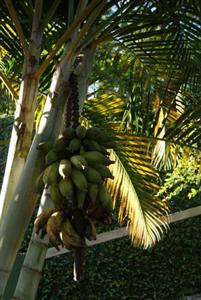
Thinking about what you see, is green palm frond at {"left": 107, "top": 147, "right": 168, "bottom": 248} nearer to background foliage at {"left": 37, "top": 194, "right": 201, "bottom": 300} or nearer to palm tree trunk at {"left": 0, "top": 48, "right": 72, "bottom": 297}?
palm tree trunk at {"left": 0, "top": 48, "right": 72, "bottom": 297}

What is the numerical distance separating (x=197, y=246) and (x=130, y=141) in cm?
371

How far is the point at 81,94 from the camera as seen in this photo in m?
2.20

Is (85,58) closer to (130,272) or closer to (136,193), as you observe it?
(136,193)

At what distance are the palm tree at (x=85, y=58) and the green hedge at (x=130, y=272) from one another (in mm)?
2854

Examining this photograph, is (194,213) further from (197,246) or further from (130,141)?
(130,141)

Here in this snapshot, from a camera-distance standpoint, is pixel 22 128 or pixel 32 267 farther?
pixel 22 128

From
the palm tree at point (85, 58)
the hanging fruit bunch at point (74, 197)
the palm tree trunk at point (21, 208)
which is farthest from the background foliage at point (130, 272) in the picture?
the hanging fruit bunch at point (74, 197)

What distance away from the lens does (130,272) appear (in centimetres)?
670

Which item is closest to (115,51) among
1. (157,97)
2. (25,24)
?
(157,97)

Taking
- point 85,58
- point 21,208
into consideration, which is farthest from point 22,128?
point 85,58

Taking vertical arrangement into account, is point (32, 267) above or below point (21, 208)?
below

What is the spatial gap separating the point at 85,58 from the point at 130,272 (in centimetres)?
484

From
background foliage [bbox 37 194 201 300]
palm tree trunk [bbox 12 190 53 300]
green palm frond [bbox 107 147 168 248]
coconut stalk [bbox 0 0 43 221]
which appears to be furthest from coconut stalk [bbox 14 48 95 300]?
background foliage [bbox 37 194 201 300]

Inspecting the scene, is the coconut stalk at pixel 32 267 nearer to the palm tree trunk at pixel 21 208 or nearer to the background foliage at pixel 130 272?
the palm tree trunk at pixel 21 208
